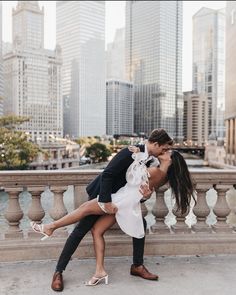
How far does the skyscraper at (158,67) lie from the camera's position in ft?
591

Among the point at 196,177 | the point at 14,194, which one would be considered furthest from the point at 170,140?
the point at 14,194

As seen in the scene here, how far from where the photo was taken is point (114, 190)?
429cm

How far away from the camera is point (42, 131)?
14212cm

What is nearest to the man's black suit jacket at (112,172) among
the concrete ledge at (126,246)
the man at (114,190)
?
the man at (114,190)

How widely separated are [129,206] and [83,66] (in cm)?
17733

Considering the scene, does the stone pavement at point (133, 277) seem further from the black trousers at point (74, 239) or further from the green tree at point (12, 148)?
the green tree at point (12, 148)

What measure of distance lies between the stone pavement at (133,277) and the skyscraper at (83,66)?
168152 millimetres

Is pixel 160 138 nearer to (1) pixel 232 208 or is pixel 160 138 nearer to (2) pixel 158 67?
(1) pixel 232 208

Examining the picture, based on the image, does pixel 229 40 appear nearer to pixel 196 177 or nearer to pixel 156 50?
pixel 196 177

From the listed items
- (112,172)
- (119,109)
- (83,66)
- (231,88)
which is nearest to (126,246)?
(112,172)

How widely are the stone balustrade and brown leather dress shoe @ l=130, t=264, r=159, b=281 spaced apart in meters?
0.63

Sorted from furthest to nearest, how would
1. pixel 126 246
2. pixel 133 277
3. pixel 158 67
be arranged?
pixel 158 67 < pixel 126 246 < pixel 133 277

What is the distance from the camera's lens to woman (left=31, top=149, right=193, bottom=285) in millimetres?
4207

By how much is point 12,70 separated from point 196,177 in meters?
136
